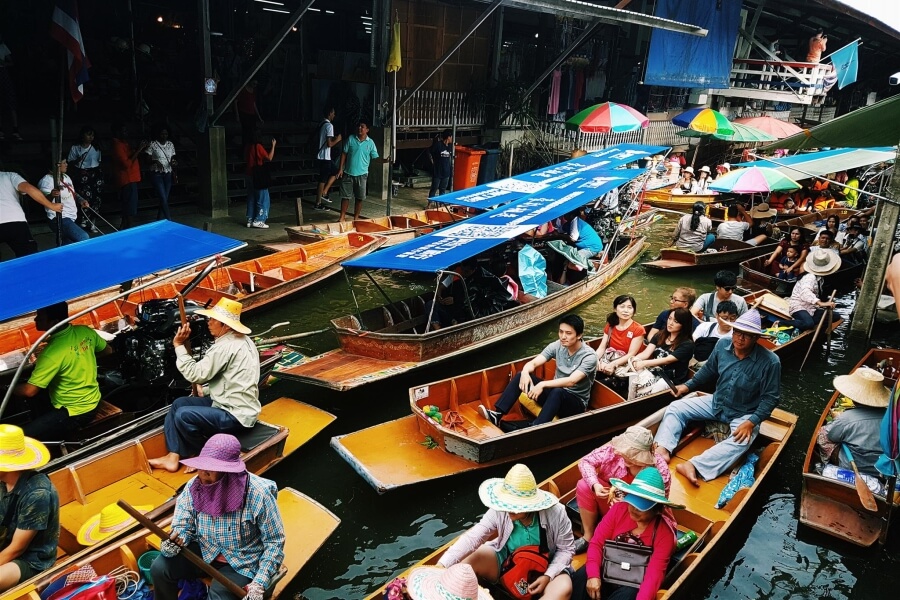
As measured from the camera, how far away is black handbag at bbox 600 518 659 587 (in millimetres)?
4180

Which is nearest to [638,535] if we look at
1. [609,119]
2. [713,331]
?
[713,331]

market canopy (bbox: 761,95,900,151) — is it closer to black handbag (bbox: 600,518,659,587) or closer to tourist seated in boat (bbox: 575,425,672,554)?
tourist seated in boat (bbox: 575,425,672,554)

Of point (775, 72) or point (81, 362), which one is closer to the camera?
point (81, 362)

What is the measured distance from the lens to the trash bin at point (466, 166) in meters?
16.5

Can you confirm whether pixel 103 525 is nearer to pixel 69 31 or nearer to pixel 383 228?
pixel 69 31

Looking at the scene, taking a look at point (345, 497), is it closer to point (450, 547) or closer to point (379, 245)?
point (450, 547)

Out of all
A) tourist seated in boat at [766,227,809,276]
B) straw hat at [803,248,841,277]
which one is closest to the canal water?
straw hat at [803,248,841,277]

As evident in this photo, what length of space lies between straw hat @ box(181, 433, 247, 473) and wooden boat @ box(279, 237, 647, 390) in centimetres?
310

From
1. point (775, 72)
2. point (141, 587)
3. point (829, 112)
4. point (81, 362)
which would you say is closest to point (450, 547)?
point (141, 587)

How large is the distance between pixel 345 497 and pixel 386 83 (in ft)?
36.8

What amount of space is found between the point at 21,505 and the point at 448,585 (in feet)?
8.68

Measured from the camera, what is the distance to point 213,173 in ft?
42.8

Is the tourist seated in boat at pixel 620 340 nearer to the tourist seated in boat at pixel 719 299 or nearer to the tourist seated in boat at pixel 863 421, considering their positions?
the tourist seated in boat at pixel 719 299

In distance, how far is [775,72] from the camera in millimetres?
24719
